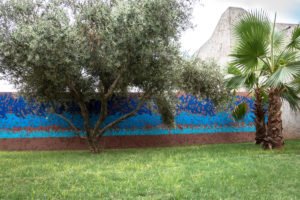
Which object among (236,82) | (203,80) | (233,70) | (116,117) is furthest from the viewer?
(116,117)

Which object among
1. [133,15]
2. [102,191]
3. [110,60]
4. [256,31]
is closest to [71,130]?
[110,60]

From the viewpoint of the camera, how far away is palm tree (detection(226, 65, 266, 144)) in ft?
41.2

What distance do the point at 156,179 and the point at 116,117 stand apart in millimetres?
8233

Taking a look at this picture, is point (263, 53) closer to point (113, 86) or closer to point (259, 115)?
point (259, 115)

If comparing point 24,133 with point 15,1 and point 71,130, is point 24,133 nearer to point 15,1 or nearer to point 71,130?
point 71,130

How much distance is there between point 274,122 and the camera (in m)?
11.9

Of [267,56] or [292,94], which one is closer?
[267,56]

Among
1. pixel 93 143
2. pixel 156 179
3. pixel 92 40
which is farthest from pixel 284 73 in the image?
pixel 93 143

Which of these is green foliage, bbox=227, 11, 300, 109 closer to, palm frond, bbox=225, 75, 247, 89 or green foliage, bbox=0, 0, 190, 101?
palm frond, bbox=225, 75, 247, 89

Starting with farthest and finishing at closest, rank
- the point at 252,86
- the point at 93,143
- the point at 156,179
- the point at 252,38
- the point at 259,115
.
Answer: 1. the point at 259,115
2. the point at 252,86
3. the point at 93,143
4. the point at 252,38
5. the point at 156,179

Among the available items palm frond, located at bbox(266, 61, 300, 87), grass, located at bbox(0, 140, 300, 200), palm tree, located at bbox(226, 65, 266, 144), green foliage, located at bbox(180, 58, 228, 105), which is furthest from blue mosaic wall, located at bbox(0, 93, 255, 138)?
grass, located at bbox(0, 140, 300, 200)

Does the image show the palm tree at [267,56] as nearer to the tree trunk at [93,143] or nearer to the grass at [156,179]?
the grass at [156,179]

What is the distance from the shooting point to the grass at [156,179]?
566 cm

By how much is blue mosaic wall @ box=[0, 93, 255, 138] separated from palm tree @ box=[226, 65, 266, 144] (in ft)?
5.35
